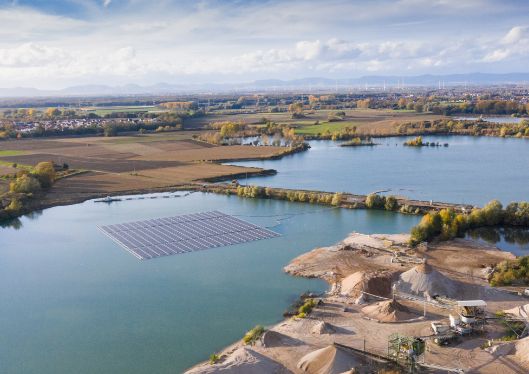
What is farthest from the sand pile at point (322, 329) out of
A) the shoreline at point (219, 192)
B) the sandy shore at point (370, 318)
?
the shoreline at point (219, 192)

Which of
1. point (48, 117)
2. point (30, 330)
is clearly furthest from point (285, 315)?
point (48, 117)

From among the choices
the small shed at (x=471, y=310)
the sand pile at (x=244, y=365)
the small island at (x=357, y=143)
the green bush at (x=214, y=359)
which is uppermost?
the small island at (x=357, y=143)

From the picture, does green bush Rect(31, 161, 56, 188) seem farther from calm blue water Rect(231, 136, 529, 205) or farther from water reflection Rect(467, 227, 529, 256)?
water reflection Rect(467, 227, 529, 256)

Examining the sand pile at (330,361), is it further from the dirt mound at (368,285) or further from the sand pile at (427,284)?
the sand pile at (427,284)

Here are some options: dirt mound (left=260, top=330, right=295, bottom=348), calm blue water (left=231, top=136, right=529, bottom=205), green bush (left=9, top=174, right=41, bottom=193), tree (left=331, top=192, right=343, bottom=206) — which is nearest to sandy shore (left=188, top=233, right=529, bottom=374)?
dirt mound (left=260, top=330, right=295, bottom=348)

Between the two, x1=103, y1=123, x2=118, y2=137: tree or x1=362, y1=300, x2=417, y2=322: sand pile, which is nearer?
x1=362, y1=300, x2=417, y2=322: sand pile

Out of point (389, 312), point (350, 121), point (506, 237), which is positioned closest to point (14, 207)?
point (389, 312)
